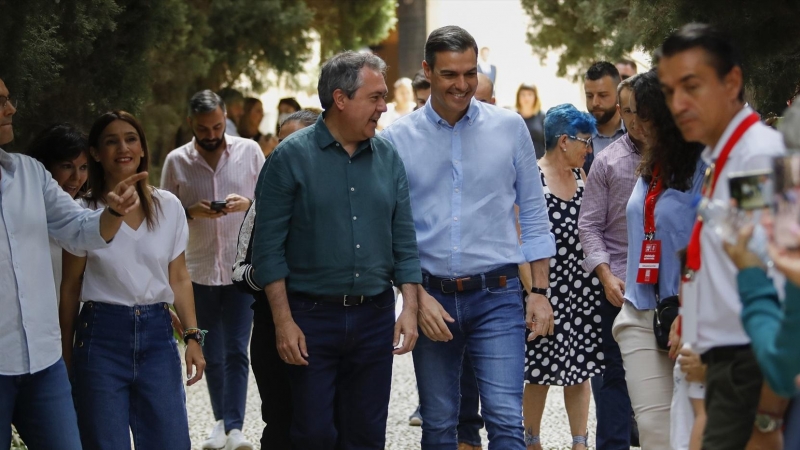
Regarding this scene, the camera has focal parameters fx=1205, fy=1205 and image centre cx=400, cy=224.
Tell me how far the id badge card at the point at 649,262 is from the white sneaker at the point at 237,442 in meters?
3.49

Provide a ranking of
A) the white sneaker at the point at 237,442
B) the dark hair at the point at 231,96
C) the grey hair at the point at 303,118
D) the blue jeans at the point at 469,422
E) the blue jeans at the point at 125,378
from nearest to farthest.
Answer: the blue jeans at the point at 125,378
the grey hair at the point at 303,118
the blue jeans at the point at 469,422
the white sneaker at the point at 237,442
the dark hair at the point at 231,96

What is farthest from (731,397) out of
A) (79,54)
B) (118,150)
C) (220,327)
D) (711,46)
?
(220,327)

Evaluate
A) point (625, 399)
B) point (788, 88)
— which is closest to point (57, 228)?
point (625, 399)

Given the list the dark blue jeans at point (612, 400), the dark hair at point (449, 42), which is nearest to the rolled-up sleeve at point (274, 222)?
the dark hair at point (449, 42)

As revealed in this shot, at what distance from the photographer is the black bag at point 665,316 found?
4.87m

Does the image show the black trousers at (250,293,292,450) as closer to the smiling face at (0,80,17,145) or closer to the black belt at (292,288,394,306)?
the black belt at (292,288,394,306)

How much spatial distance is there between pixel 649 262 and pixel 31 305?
251cm

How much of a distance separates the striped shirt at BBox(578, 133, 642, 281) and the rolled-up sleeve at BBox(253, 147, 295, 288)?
1.75 m

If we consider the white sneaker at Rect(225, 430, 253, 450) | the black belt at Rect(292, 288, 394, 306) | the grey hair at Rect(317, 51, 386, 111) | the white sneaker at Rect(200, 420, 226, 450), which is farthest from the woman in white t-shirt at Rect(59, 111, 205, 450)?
the white sneaker at Rect(200, 420, 226, 450)

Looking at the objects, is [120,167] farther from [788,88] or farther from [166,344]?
[788,88]

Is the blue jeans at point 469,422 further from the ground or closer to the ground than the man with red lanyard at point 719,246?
closer to the ground

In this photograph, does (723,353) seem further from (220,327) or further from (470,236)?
(220,327)

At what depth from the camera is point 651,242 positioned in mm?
4957

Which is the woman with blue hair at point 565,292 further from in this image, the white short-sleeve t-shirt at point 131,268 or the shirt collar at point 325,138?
the white short-sleeve t-shirt at point 131,268
